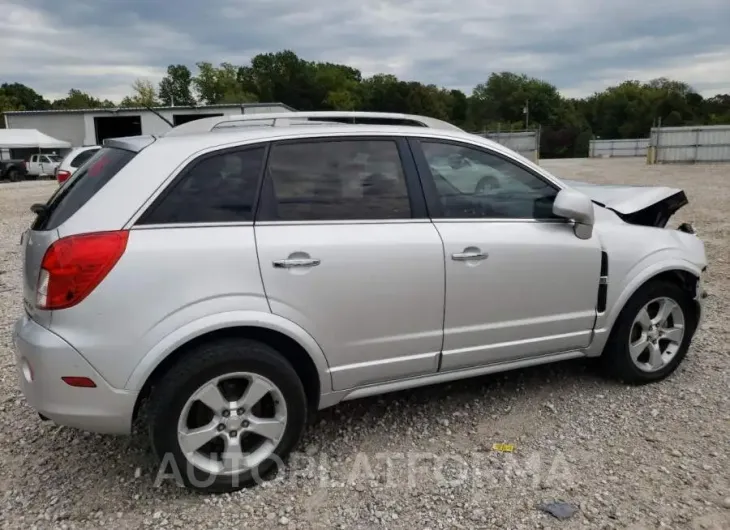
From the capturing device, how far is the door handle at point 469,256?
317 centimetres

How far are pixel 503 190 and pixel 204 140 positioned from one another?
67.1 inches

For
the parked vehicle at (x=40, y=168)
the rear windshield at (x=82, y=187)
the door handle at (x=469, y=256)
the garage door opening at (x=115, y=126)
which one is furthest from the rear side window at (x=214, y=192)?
the garage door opening at (x=115, y=126)

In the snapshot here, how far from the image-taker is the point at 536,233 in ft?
11.2

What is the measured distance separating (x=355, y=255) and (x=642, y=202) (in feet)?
7.23

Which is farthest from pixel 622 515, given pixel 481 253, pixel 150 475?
pixel 150 475

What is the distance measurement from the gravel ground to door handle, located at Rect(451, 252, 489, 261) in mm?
1018

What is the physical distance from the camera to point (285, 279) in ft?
9.15

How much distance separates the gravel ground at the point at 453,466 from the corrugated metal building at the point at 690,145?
3065 cm

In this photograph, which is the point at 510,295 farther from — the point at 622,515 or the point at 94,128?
the point at 94,128

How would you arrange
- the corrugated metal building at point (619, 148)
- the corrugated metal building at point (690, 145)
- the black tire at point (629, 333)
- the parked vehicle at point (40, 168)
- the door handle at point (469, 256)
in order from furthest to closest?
the corrugated metal building at point (619, 148), the parked vehicle at point (40, 168), the corrugated metal building at point (690, 145), the black tire at point (629, 333), the door handle at point (469, 256)

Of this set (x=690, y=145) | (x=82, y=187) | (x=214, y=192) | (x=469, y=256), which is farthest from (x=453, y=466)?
(x=690, y=145)

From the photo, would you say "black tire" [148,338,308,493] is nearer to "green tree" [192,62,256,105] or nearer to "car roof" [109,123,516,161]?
"car roof" [109,123,516,161]

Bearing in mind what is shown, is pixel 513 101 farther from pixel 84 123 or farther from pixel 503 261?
pixel 503 261

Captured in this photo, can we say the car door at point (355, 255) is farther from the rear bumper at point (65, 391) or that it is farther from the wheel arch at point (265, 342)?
the rear bumper at point (65, 391)
